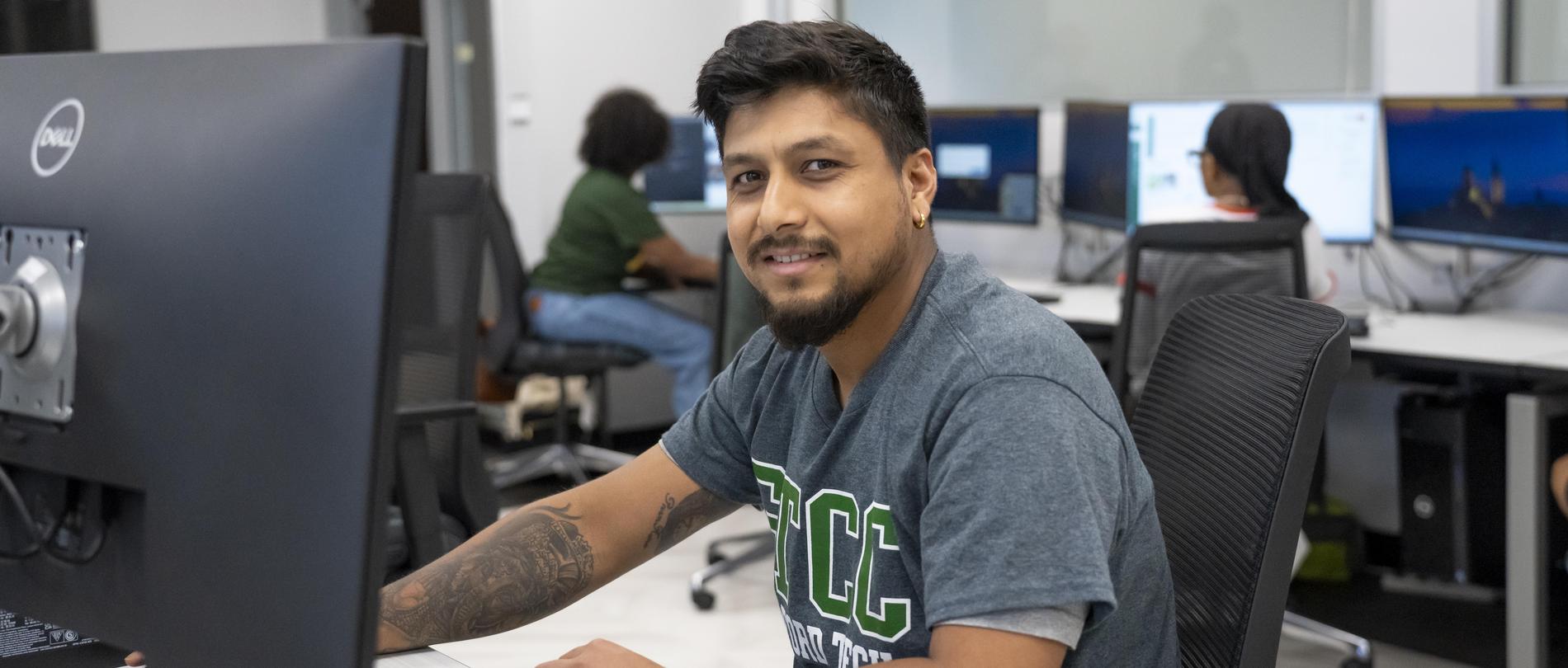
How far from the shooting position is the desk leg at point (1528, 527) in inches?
100

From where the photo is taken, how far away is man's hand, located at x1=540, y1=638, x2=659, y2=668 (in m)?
1.06

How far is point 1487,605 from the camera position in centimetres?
326

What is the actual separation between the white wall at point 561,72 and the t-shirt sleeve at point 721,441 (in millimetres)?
3907

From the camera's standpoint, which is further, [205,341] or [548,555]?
[548,555]

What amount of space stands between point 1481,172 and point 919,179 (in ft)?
7.70

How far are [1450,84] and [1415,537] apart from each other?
1.09 metres

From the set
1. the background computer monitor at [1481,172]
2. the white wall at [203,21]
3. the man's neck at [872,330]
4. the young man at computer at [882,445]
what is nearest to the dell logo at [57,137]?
the young man at computer at [882,445]

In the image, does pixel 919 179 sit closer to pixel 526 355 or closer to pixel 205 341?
pixel 205 341

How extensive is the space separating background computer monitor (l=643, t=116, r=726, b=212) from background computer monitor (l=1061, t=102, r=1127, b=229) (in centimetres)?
135

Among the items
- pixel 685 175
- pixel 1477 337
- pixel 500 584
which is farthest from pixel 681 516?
pixel 685 175

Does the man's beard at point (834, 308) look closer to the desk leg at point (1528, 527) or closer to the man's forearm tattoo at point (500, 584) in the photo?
the man's forearm tattoo at point (500, 584)

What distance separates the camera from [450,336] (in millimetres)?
2473

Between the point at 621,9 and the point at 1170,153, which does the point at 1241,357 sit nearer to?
the point at 1170,153

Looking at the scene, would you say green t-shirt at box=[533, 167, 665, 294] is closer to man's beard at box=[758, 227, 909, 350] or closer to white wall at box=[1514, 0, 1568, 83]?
white wall at box=[1514, 0, 1568, 83]
